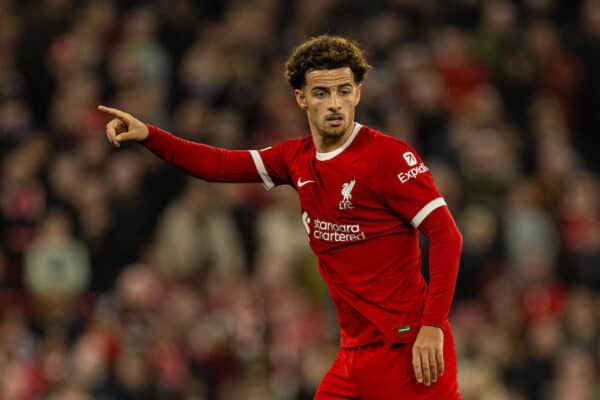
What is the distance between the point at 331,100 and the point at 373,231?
0.60 meters

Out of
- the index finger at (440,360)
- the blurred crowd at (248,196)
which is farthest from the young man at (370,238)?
the blurred crowd at (248,196)

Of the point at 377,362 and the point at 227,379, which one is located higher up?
the point at 377,362

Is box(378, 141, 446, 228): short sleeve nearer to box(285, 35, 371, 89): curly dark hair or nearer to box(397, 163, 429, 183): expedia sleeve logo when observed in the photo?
box(397, 163, 429, 183): expedia sleeve logo

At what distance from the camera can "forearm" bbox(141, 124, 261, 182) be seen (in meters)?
6.12

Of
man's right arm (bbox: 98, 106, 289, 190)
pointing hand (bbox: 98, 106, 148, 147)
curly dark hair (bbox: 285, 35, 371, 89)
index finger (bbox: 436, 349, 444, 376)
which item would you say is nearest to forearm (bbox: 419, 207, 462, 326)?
index finger (bbox: 436, 349, 444, 376)

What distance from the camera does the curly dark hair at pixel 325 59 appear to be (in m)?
5.78

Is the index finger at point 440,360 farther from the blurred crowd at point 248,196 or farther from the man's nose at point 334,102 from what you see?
→ the blurred crowd at point 248,196

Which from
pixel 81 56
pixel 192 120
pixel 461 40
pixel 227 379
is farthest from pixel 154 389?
pixel 461 40

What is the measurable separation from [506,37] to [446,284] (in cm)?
932

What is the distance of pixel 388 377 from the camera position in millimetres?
5707

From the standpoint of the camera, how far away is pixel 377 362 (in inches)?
225

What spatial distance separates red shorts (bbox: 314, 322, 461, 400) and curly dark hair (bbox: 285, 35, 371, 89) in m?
1.22

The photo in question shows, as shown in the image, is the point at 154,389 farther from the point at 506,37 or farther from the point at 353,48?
the point at 506,37

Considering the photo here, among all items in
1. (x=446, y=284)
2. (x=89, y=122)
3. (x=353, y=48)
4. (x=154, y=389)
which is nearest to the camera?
(x=446, y=284)
